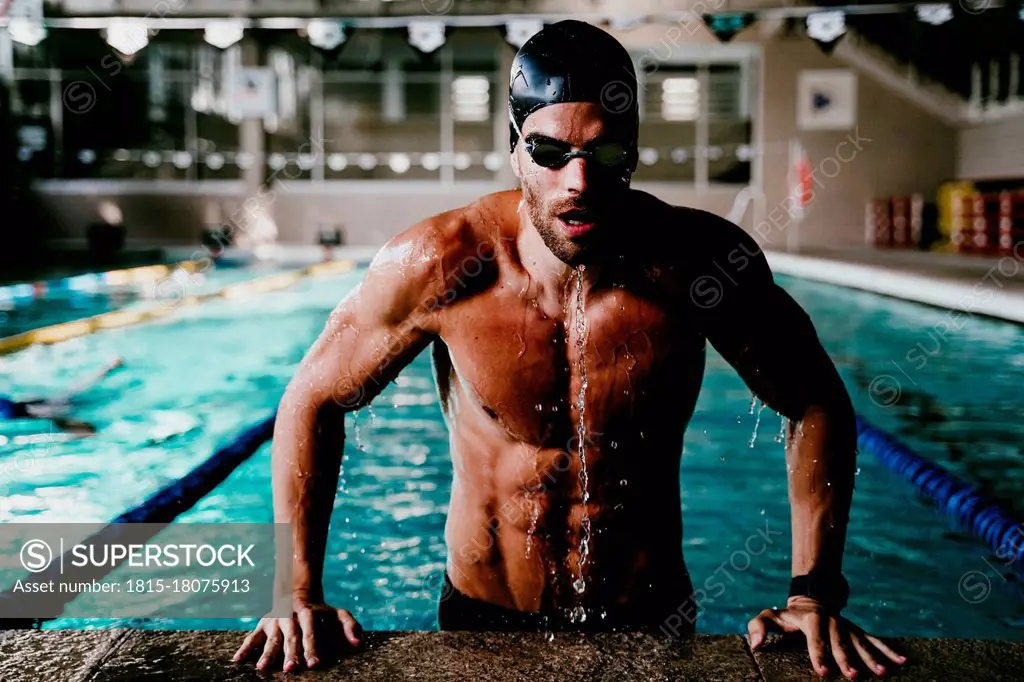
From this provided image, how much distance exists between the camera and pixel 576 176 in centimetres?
179

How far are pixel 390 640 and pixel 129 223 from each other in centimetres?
1979

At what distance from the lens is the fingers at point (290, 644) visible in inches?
65.9

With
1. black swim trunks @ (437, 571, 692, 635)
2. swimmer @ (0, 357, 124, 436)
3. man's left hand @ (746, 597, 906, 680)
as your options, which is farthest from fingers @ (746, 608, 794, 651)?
swimmer @ (0, 357, 124, 436)

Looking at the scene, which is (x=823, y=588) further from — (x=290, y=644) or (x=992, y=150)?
(x=992, y=150)

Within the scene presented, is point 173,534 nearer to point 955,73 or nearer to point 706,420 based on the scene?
point 706,420

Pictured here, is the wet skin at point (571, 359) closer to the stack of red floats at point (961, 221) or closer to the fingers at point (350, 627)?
the fingers at point (350, 627)

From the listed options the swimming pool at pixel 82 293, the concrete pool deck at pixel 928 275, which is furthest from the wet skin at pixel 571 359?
the swimming pool at pixel 82 293

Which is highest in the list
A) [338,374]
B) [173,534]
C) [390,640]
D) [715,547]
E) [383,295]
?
[383,295]

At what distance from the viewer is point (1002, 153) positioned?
1703 cm

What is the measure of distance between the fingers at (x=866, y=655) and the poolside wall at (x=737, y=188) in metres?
17.3

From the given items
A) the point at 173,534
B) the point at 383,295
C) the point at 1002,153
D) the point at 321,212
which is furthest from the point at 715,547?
the point at 321,212

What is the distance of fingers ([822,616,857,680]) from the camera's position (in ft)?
5.41

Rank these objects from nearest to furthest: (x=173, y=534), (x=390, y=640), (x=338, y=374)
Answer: (x=390, y=640), (x=338, y=374), (x=173, y=534)

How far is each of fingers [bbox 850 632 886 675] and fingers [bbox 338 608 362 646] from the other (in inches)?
34.1
